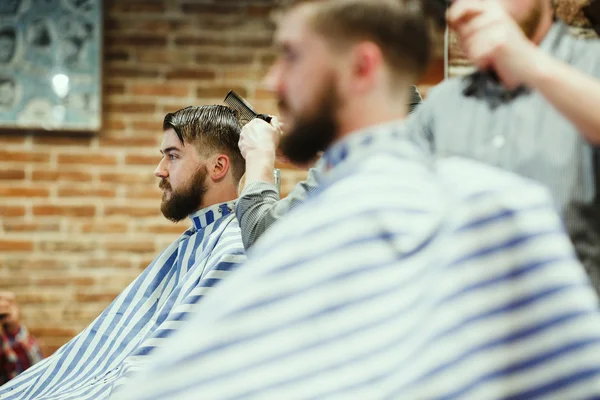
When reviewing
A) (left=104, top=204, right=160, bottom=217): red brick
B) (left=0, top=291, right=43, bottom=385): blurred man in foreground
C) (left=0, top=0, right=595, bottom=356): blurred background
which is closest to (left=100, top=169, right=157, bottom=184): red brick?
(left=0, top=0, right=595, bottom=356): blurred background

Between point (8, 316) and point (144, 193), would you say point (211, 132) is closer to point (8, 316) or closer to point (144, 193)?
point (144, 193)

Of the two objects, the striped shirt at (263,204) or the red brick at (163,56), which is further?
the red brick at (163,56)

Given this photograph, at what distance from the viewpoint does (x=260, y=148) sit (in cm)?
187

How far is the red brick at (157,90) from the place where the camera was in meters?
3.65

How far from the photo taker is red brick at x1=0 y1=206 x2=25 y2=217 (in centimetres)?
357

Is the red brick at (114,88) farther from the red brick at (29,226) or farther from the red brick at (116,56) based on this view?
the red brick at (29,226)

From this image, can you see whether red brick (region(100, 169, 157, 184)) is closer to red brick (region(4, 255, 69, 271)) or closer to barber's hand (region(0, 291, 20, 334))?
red brick (region(4, 255, 69, 271))

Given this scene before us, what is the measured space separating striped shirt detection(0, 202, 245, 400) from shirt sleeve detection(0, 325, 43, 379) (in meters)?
0.71

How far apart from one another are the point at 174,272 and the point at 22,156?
154 cm

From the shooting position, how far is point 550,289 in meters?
0.76

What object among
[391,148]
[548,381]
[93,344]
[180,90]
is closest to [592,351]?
[548,381]

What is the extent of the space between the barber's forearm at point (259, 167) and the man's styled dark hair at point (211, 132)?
2.21ft

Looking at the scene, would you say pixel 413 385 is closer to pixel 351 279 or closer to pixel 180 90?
pixel 351 279

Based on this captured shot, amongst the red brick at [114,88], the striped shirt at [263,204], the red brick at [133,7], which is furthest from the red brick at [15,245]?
the striped shirt at [263,204]
